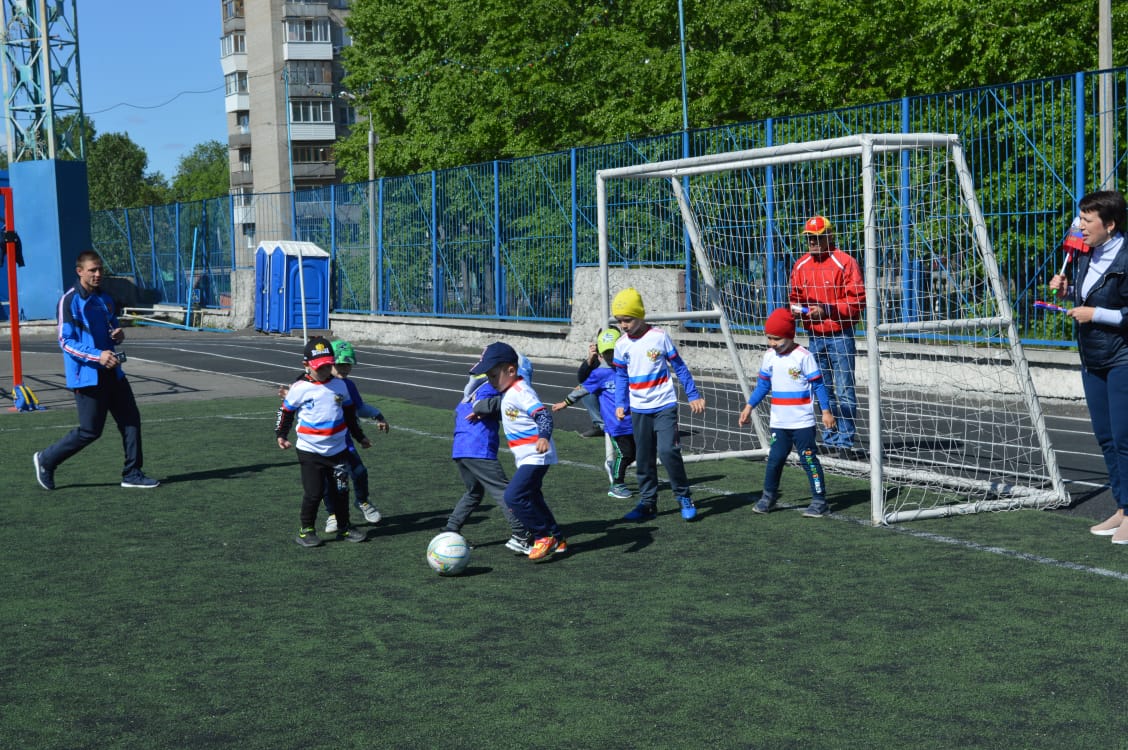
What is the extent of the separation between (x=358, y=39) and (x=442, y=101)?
8788mm

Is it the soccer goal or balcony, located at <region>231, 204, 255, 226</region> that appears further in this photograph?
balcony, located at <region>231, 204, 255, 226</region>

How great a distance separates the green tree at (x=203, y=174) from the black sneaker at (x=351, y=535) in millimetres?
136748

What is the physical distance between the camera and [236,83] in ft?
316

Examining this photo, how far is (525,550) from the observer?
7.67 m

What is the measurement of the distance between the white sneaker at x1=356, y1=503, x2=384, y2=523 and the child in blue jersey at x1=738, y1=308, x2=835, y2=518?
8.64 ft

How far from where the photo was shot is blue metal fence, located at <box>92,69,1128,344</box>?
1429 cm

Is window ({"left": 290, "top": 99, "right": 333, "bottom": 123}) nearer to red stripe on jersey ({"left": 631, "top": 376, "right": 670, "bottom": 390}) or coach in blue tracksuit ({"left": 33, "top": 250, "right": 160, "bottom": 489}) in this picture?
coach in blue tracksuit ({"left": 33, "top": 250, "right": 160, "bottom": 489})

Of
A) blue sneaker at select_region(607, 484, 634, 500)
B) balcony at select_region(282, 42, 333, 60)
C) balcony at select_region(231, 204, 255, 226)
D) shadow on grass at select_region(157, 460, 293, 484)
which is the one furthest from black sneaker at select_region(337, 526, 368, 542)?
balcony at select_region(282, 42, 333, 60)

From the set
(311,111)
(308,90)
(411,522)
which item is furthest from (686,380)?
(311,111)

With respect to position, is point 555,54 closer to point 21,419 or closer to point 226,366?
point 226,366

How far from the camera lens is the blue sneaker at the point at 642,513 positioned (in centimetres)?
870

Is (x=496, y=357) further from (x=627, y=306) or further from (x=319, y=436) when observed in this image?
(x=627, y=306)

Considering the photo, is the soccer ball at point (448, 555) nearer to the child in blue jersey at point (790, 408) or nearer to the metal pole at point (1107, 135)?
the child in blue jersey at point (790, 408)

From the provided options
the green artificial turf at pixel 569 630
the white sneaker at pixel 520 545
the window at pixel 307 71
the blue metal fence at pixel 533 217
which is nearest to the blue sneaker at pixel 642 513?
the green artificial turf at pixel 569 630
